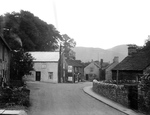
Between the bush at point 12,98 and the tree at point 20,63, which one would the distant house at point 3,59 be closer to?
the tree at point 20,63

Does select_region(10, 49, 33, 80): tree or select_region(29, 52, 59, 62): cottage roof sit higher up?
select_region(29, 52, 59, 62): cottage roof

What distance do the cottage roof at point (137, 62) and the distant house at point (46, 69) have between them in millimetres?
16075

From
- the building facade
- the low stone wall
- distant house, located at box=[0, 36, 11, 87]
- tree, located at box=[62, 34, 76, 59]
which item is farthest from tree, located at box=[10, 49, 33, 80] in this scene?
→ tree, located at box=[62, 34, 76, 59]

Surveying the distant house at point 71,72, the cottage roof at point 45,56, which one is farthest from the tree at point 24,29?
the distant house at point 71,72

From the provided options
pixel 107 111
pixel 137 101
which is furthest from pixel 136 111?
pixel 107 111

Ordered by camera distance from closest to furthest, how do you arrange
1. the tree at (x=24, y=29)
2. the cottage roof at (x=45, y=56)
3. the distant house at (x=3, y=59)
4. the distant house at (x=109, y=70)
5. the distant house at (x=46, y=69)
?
the distant house at (x=3, y=59) → the distant house at (x=46, y=69) → the cottage roof at (x=45, y=56) → the tree at (x=24, y=29) → the distant house at (x=109, y=70)

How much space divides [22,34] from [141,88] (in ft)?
128

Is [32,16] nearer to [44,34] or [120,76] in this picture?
[44,34]

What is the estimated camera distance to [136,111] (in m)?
16.3

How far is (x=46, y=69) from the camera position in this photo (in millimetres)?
45375

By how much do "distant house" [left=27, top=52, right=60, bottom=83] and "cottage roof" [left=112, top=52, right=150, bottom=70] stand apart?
52.7 ft

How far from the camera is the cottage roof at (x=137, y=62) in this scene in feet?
97.3

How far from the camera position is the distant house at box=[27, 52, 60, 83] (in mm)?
45156

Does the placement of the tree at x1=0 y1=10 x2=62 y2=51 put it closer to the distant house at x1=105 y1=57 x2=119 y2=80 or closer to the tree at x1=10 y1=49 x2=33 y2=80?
the tree at x1=10 y1=49 x2=33 y2=80
